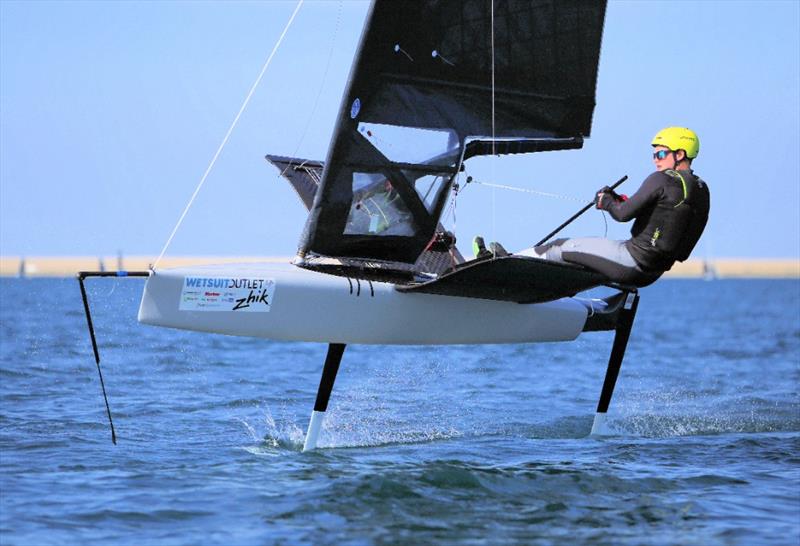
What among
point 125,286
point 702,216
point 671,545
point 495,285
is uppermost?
point 702,216

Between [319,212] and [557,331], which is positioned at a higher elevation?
[319,212]

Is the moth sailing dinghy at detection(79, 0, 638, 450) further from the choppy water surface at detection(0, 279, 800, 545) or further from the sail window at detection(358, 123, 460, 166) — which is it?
the choppy water surface at detection(0, 279, 800, 545)

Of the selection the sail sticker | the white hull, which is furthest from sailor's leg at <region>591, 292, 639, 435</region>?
the sail sticker

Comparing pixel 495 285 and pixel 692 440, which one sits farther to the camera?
pixel 692 440

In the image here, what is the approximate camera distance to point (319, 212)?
7.09 m

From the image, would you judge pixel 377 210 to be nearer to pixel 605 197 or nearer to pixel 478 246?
pixel 478 246

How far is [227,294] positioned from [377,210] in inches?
40.8

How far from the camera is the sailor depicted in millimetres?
6750

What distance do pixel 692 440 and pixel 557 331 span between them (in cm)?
108

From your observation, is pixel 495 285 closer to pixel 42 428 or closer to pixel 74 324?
pixel 42 428

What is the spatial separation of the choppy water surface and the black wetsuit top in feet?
3.86

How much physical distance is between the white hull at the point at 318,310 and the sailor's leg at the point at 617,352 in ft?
2.26

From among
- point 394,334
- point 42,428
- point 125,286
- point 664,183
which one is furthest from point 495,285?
point 125,286

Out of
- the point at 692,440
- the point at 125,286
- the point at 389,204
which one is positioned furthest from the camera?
the point at 125,286
